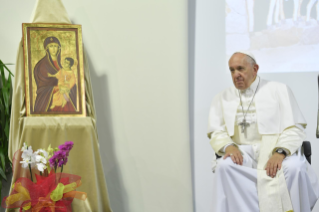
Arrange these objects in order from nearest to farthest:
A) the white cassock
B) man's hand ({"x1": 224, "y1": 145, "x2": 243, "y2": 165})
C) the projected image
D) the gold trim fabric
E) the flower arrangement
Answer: the flower arrangement < the white cassock < man's hand ({"x1": 224, "y1": 145, "x2": 243, "y2": 165}) < the gold trim fabric < the projected image

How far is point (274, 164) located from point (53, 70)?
2223 mm

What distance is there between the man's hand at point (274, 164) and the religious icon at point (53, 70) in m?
1.81

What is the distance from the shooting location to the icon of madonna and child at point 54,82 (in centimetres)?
354

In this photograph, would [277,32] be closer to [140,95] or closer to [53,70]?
[140,95]

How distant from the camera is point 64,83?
3.61m

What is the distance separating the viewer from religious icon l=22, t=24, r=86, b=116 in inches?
139

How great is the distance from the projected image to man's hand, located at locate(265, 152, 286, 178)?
1.67 meters

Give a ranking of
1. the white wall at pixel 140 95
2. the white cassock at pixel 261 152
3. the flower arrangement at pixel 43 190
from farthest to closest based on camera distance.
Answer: the white wall at pixel 140 95 < the white cassock at pixel 261 152 < the flower arrangement at pixel 43 190

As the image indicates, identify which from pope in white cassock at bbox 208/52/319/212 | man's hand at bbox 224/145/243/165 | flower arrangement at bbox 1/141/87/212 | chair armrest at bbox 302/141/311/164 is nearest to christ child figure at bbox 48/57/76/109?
flower arrangement at bbox 1/141/87/212

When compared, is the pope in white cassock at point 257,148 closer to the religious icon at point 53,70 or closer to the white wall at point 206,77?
the white wall at point 206,77

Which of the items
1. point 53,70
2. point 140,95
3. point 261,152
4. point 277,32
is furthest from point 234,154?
point 277,32

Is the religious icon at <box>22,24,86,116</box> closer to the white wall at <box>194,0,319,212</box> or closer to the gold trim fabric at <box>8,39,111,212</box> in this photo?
the gold trim fabric at <box>8,39,111,212</box>

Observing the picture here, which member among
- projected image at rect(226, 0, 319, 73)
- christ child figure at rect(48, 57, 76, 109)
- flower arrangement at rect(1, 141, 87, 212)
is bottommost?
flower arrangement at rect(1, 141, 87, 212)

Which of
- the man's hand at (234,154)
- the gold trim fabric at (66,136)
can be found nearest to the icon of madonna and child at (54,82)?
the gold trim fabric at (66,136)
